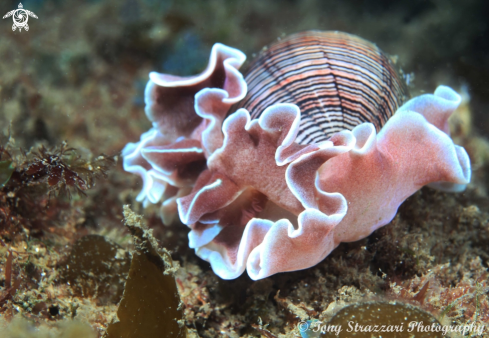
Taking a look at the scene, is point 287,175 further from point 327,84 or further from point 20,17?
point 20,17

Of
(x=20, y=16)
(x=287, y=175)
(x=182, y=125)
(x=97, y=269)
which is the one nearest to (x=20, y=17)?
(x=20, y=16)

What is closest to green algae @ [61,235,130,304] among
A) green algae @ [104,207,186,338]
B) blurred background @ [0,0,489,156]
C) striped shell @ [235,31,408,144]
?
green algae @ [104,207,186,338]

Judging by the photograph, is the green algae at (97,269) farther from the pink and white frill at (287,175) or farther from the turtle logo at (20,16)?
the turtle logo at (20,16)

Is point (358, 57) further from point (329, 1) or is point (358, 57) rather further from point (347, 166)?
point (329, 1)

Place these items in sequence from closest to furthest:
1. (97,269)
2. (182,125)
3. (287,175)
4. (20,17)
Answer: (287,175) < (97,269) < (182,125) < (20,17)

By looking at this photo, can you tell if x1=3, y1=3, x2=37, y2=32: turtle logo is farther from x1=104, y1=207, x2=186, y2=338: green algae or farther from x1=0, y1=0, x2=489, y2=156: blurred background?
x1=104, y1=207, x2=186, y2=338: green algae
